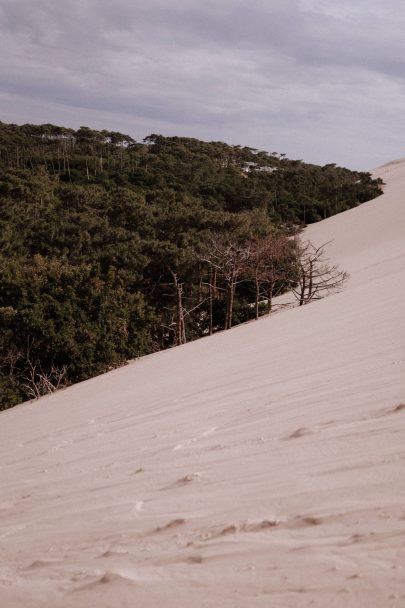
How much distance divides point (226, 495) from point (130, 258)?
16.2m

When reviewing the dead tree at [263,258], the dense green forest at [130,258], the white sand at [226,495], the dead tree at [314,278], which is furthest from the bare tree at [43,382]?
the dead tree at [314,278]

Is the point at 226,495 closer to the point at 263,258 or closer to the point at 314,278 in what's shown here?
the point at 263,258

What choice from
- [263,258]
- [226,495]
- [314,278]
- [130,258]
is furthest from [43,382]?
[226,495]

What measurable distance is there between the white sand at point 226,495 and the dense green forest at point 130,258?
6898mm

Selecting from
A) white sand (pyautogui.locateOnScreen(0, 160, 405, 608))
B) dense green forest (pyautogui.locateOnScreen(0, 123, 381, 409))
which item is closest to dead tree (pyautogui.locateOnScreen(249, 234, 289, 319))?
dense green forest (pyautogui.locateOnScreen(0, 123, 381, 409))

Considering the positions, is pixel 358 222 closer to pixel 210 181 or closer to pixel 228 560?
pixel 210 181

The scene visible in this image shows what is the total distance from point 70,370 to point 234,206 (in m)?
30.3

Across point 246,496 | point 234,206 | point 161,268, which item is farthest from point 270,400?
point 234,206

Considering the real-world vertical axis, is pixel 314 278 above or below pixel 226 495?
below

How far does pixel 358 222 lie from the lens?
34750mm

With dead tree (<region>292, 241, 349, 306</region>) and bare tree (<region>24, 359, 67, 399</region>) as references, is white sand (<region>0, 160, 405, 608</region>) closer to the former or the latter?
bare tree (<region>24, 359, 67, 399</region>)

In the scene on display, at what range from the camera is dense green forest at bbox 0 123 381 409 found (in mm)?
13023

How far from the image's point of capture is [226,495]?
8.68ft

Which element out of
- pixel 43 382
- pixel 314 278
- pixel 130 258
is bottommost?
pixel 43 382
